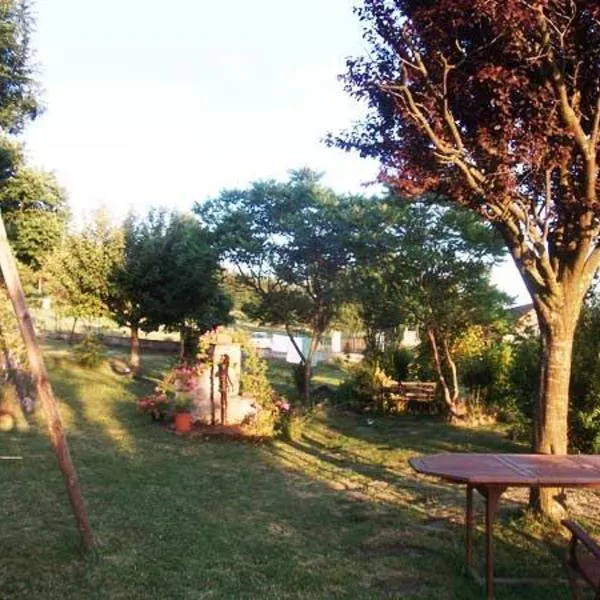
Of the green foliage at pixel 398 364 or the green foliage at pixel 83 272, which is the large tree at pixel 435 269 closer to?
the green foliage at pixel 398 364

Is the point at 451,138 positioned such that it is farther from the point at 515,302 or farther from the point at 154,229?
the point at 154,229

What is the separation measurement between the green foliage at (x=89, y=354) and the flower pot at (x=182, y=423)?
385 inches

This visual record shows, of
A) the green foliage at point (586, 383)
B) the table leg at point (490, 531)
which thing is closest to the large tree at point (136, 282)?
the green foliage at point (586, 383)

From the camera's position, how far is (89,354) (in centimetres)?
2012

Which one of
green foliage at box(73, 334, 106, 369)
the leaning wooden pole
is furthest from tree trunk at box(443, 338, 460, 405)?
the leaning wooden pole

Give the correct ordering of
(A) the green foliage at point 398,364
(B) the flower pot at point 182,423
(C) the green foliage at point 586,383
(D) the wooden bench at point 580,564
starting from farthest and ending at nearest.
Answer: (A) the green foliage at point 398,364 → (B) the flower pot at point 182,423 → (C) the green foliage at point 586,383 → (D) the wooden bench at point 580,564

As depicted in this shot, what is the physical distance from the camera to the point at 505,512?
247 inches

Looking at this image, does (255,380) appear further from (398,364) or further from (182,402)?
(398,364)

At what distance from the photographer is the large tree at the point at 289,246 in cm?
1612

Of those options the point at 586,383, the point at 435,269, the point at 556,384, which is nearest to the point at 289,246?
the point at 435,269

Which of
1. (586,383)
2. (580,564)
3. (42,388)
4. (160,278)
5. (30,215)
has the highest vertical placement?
(30,215)

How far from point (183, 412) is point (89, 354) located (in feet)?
32.2

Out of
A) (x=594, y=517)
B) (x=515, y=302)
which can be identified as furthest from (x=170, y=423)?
(x=515, y=302)

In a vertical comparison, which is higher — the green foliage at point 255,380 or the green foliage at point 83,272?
the green foliage at point 83,272
